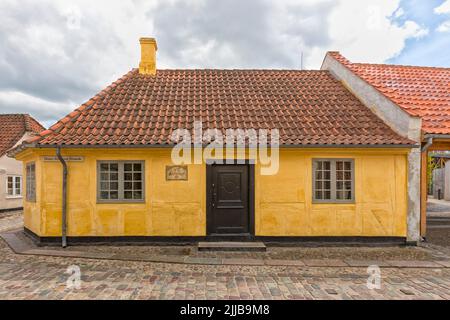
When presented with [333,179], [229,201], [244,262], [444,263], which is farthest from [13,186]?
[444,263]

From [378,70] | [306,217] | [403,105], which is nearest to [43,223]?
[306,217]

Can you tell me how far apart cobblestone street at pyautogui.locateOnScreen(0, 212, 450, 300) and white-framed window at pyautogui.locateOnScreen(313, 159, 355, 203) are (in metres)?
2.21

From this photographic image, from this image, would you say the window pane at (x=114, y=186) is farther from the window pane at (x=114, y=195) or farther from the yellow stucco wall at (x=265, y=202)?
the yellow stucco wall at (x=265, y=202)

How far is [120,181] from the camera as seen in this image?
24.3 ft

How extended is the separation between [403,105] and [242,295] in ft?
22.0

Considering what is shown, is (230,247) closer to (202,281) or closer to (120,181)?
(202,281)

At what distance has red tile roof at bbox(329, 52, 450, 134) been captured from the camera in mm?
7855

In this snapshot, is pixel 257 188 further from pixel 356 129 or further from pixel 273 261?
pixel 356 129

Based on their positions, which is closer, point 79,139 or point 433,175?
point 79,139

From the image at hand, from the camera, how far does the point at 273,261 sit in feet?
20.2

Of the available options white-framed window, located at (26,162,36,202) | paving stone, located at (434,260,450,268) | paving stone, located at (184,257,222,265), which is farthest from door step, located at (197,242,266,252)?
white-framed window, located at (26,162,36,202)

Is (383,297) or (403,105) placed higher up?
(403,105)

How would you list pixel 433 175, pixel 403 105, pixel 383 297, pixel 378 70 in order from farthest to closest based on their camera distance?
pixel 433 175 < pixel 378 70 < pixel 403 105 < pixel 383 297

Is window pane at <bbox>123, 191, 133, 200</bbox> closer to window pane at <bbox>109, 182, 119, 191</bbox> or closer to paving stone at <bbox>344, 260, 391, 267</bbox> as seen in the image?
window pane at <bbox>109, 182, 119, 191</bbox>
